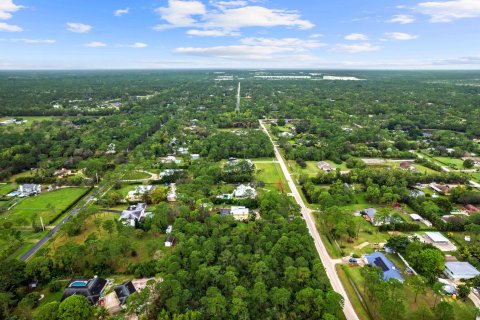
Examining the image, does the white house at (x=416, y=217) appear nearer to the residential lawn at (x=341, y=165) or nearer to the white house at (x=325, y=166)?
the white house at (x=325, y=166)

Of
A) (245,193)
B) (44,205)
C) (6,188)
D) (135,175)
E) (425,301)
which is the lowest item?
(425,301)

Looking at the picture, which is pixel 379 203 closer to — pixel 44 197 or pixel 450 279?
pixel 450 279

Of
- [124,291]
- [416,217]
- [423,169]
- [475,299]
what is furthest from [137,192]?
[423,169]

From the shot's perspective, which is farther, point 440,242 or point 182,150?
point 182,150

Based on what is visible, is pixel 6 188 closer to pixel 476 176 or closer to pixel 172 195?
pixel 172 195

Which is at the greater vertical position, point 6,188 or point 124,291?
point 6,188
